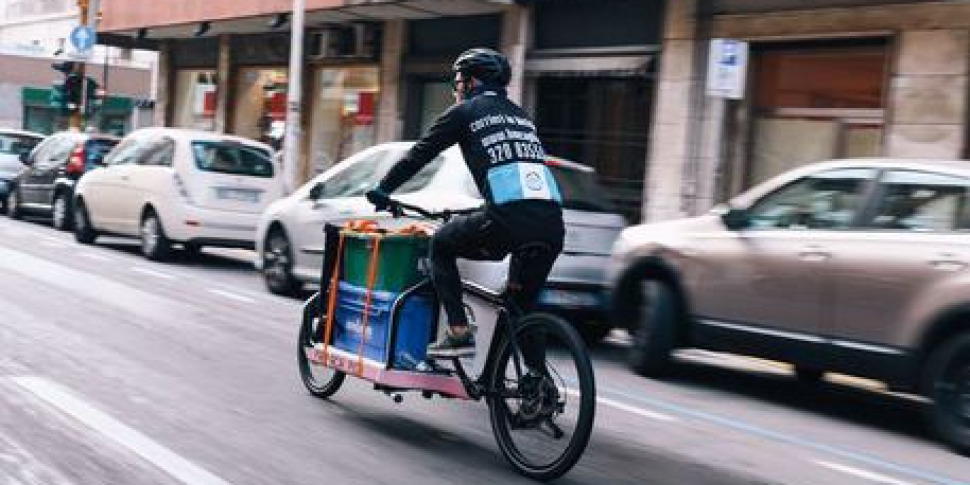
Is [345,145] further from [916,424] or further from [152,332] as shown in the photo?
[916,424]

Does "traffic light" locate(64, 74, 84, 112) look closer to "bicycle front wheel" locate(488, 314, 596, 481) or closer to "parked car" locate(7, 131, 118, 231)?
"parked car" locate(7, 131, 118, 231)

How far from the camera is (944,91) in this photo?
41.7 feet

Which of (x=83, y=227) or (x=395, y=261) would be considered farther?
(x=83, y=227)

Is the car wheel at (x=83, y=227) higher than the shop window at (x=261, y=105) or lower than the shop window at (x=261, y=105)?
lower

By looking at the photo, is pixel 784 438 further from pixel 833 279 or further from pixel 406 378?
pixel 406 378

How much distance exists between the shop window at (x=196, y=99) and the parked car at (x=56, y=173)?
23.7ft

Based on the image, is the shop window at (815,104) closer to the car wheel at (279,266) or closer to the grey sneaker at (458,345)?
the car wheel at (279,266)

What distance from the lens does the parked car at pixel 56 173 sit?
736 inches

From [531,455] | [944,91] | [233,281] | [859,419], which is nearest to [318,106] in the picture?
[233,281]

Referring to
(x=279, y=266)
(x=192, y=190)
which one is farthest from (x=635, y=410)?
(x=192, y=190)

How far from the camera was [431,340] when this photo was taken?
595 cm

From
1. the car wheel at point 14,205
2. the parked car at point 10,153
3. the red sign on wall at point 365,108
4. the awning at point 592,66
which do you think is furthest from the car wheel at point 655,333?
the parked car at point 10,153

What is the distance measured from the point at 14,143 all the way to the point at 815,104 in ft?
50.9

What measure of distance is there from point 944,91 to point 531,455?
8.96 m
